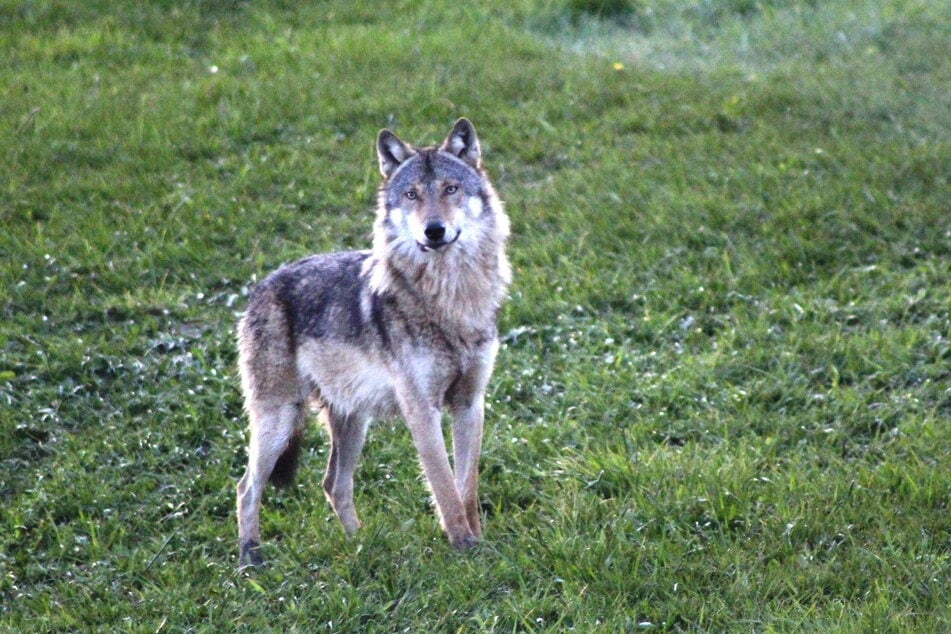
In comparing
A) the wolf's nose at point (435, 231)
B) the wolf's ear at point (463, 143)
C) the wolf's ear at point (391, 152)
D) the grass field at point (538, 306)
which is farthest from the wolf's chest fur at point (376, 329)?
the grass field at point (538, 306)

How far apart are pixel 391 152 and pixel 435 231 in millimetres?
655

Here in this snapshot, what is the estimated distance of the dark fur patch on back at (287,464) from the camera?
247 inches

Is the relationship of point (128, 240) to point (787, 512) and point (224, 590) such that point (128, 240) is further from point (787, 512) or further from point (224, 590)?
point (787, 512)

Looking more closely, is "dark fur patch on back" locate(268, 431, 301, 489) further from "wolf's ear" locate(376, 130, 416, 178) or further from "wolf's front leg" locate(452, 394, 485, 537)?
"wolf's ear" locate(376, 130, 416, 178)

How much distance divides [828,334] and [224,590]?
4109 millimetres

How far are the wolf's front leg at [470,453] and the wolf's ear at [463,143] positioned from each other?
1.21m

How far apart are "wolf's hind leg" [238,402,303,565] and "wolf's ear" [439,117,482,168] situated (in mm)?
1528

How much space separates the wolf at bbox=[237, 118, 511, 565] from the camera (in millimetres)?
5840

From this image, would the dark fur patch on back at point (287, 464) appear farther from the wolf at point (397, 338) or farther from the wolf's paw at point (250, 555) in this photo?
the wolf's paw at point (250, 555)

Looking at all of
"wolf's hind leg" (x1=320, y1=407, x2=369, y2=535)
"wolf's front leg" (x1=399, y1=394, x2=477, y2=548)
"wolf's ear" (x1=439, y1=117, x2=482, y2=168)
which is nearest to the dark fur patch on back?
"wolf's hind leg" (x1=320, y1=407, x2=369, y2=535)

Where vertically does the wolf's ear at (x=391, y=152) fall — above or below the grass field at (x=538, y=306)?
above

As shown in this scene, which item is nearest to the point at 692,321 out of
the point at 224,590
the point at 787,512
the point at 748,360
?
the point at 748,360

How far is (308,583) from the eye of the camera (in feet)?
18.4

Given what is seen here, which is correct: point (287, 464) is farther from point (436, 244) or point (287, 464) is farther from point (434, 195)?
point (434, 195)
